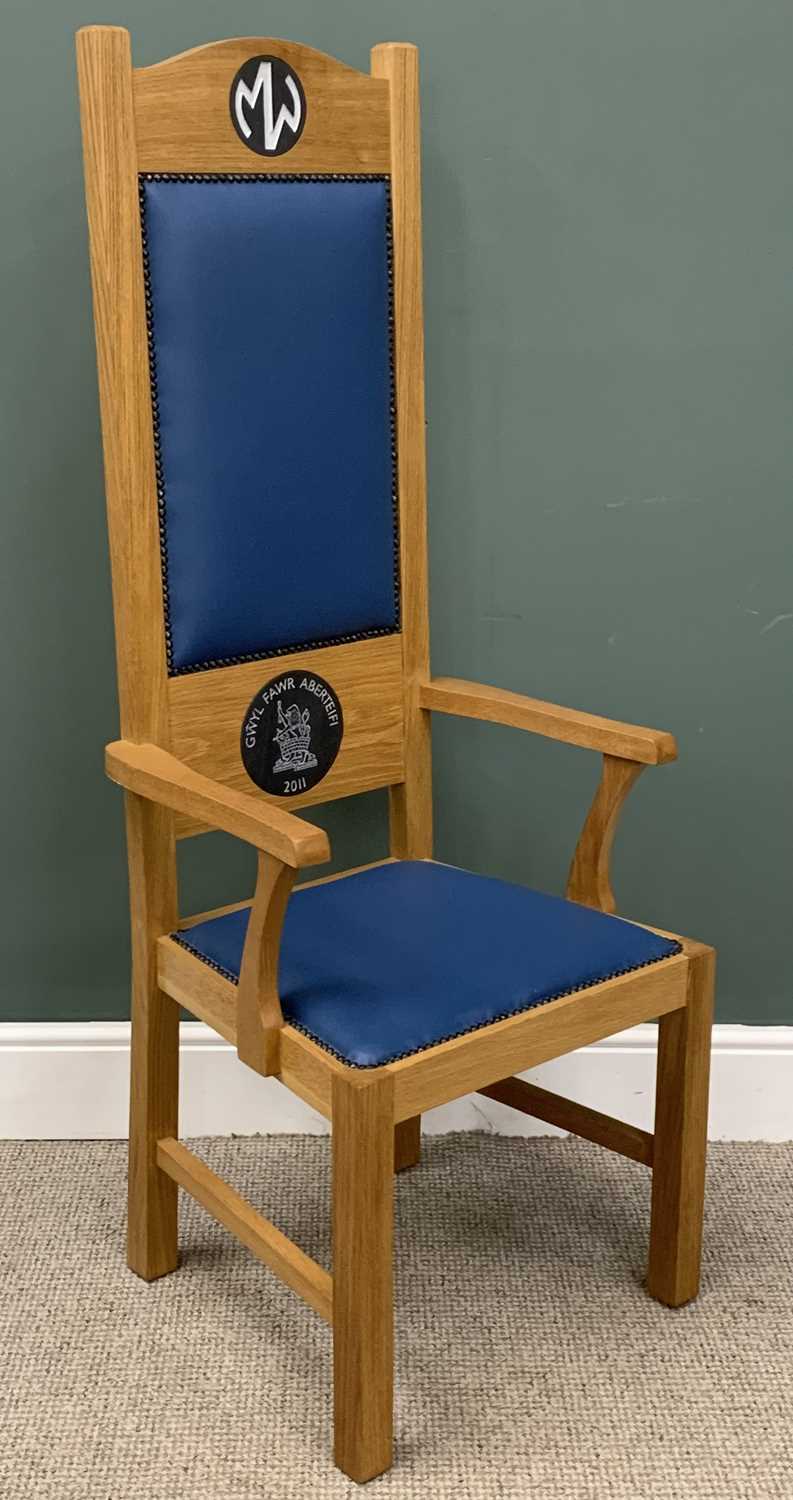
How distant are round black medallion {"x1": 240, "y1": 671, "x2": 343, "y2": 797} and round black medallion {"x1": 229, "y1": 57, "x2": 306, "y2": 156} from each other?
1.90ft

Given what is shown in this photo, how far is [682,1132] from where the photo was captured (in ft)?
5.68

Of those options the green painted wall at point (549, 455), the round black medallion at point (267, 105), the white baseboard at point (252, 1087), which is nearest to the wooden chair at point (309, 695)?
the round black medallion at point (267, 105)

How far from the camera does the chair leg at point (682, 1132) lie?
67.3 inches

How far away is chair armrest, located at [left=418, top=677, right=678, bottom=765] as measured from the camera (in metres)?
1.68

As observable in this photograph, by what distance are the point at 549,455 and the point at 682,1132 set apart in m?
0.87

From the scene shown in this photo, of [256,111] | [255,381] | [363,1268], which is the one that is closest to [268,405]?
[255,381]

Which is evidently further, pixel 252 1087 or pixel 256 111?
pixel 252 1087

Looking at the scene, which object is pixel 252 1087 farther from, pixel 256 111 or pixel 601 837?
pixel 256 111

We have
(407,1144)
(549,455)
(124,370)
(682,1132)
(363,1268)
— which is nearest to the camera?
(363,1268)

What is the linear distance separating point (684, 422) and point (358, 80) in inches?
23.4

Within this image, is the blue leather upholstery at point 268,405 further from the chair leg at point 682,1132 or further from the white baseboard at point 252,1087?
the white baseboard at point 252,1087

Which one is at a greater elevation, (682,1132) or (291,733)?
(291,733)

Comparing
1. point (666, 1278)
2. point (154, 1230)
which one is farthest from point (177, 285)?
point (666, 1278)

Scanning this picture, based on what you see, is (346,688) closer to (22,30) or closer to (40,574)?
(40,574)
